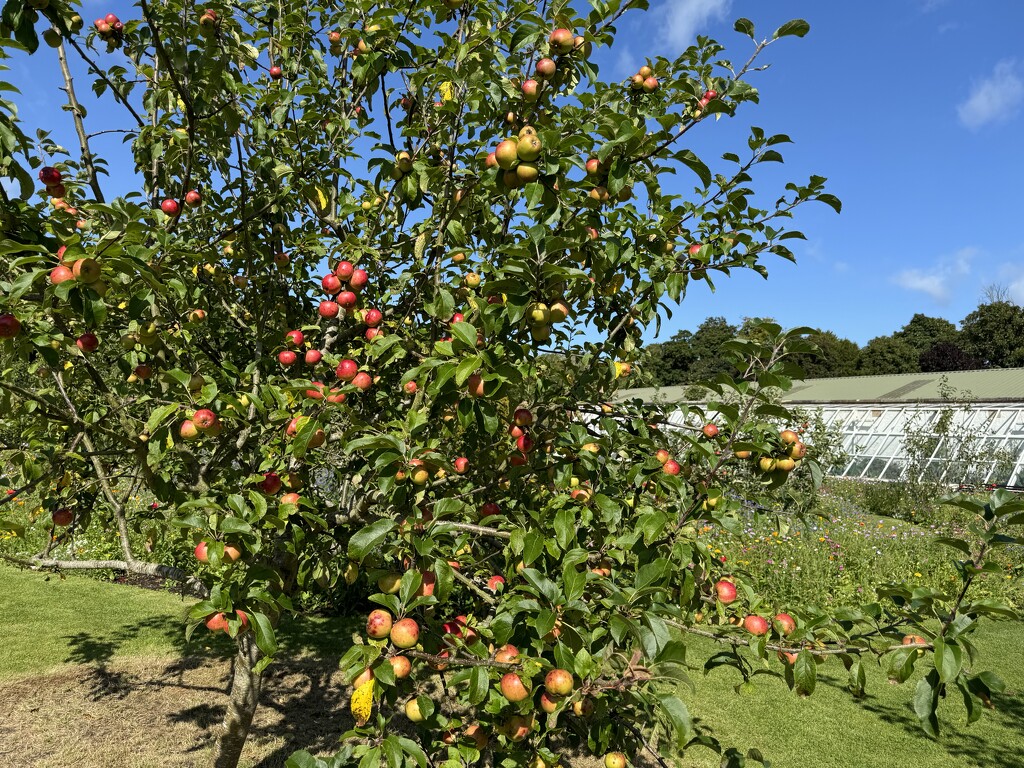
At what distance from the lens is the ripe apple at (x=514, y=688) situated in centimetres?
169

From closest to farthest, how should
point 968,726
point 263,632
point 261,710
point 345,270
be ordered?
point 263,632
point 345,270
point 968,726
point 261,710

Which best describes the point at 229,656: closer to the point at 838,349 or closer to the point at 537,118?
the point at 537,118

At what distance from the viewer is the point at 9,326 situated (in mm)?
2100

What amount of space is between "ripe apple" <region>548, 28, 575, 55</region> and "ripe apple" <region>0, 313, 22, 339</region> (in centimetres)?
214

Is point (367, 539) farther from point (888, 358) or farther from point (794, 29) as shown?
point (888, 358)

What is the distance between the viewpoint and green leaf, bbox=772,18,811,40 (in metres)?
2.24

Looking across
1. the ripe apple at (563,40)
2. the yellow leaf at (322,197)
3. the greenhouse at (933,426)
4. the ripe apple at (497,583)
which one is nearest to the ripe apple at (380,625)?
the ripe apple at (497,583)

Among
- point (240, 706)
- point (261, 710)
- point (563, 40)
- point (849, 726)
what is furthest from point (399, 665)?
point (849, 726)

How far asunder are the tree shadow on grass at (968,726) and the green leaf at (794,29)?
444cm

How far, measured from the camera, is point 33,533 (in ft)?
30.5

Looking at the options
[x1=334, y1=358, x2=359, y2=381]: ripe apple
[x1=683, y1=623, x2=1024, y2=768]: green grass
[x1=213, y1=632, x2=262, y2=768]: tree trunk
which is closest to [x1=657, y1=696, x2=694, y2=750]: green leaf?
[x1=334, y1=358, x2=359, y2=381]: ripe apple

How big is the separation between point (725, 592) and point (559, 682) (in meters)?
0.92

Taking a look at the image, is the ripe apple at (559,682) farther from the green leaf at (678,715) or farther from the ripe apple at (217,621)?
the ripe apple at (217,621)

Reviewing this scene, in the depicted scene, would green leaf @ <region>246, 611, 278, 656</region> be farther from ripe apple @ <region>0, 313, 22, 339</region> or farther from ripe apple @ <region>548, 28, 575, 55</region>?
ripe apple @ <region>548, 28, 575, 55</region>
